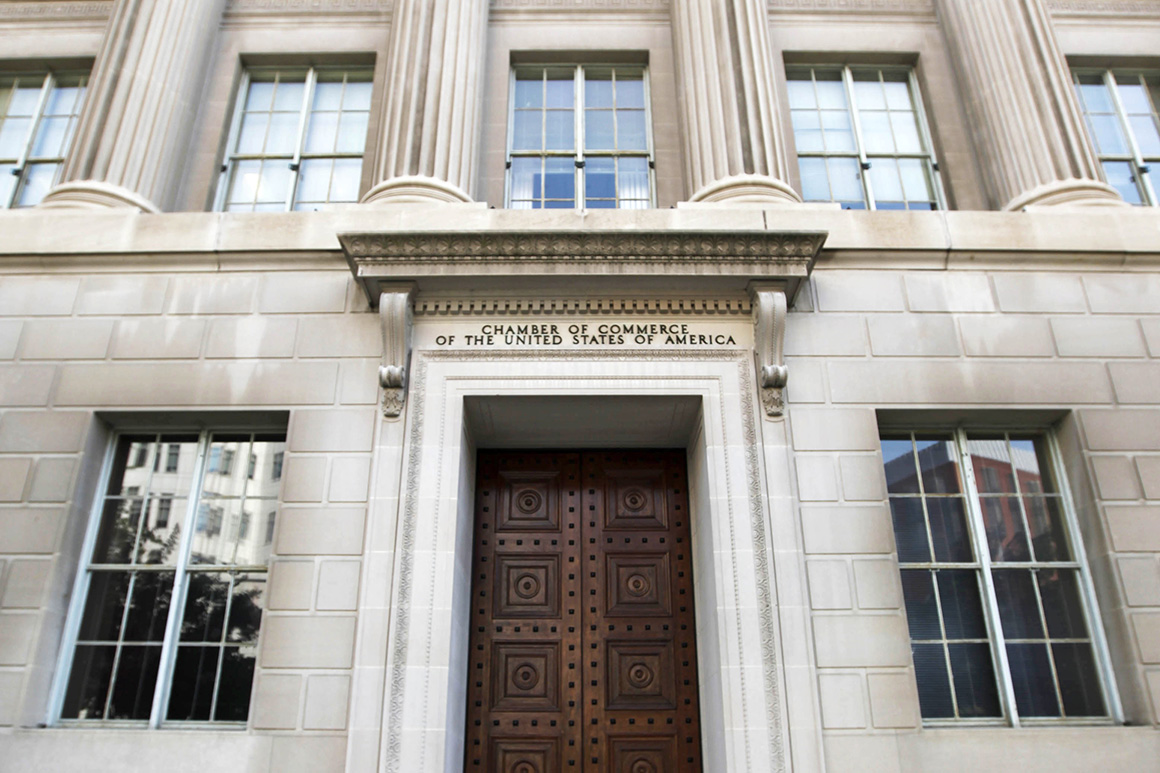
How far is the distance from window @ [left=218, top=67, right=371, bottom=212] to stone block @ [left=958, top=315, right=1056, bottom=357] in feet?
24.6

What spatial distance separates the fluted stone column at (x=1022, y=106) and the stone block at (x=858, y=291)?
81.6 inches

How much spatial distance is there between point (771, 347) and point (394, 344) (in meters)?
3.80

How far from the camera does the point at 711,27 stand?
33.3 feet

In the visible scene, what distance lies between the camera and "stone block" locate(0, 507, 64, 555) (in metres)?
7.64

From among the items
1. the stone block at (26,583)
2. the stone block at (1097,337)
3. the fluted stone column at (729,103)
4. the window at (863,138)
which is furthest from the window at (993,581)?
the stone block at (26,583)

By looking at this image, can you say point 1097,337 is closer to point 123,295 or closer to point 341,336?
point 341,336

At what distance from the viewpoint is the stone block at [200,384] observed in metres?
8.12

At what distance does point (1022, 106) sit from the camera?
9766 millimetres

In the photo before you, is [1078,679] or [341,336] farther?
[341,336]

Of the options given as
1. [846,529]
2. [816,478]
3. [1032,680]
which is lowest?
[1032,680]

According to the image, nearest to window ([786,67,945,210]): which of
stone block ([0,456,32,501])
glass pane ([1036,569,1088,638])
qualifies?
glass pane ([1036,569,1088,638])

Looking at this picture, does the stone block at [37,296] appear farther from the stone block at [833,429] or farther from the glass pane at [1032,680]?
the glass pane at [1032,680]

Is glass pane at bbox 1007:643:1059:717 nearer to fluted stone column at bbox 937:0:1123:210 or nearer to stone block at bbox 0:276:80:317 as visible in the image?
fluted stone column at bbox 937:0:1123:210

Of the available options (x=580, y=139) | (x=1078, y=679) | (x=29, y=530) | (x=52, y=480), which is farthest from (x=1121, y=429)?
(x=29, y=530)
